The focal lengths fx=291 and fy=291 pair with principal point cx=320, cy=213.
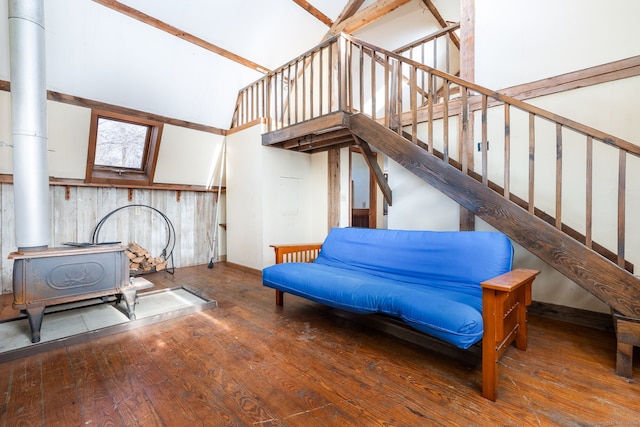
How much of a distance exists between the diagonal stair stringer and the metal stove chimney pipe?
2.81m

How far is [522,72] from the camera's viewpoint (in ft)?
9.16

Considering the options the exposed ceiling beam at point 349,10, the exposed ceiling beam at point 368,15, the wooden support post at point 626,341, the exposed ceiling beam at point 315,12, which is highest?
the exposed ceiling beam at point 349,10

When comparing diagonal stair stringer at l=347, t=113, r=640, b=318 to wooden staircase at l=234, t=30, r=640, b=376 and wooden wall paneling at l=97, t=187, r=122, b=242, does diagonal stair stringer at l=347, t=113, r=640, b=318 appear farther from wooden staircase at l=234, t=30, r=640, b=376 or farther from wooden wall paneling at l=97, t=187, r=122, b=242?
wooden wall paneling at l=97, t=187, r=122, b=242

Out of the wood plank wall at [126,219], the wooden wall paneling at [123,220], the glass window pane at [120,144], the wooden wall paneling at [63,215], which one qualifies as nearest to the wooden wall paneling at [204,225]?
the wood plank wall at [126,219]

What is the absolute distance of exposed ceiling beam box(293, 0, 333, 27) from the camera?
439 cm

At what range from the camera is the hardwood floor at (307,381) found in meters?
1.40

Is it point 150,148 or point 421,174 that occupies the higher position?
point 150,148

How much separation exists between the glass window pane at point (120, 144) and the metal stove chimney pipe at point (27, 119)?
1639 millimetres

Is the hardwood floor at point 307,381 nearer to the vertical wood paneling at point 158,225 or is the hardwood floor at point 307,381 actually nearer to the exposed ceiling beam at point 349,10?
the vertical wood paneling at point 158,225

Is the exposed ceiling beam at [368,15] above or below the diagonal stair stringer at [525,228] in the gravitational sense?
above

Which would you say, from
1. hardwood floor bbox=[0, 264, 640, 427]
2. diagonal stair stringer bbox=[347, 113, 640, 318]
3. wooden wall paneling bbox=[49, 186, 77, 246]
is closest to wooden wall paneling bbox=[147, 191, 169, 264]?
wooden wall paneling bbox=[49, 186, 77, 246]

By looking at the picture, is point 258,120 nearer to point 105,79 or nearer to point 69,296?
point 105,79

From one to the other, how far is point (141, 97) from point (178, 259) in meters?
2.52

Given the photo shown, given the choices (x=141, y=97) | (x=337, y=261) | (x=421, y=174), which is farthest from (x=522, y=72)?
(x=141, y=97)
